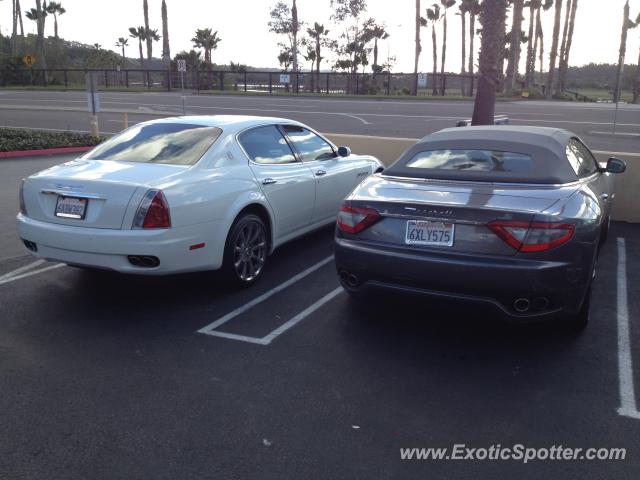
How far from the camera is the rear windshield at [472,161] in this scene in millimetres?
4844

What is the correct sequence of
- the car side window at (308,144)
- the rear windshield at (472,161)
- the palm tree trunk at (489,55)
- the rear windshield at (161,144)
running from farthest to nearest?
the palm tree trunk at (489,55) < the car side window at (308,144) < the rear windshield at (161,144) < the rear windshield at (472,161)

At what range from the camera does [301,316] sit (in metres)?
4.91

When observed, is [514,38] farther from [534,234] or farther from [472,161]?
[534,234]

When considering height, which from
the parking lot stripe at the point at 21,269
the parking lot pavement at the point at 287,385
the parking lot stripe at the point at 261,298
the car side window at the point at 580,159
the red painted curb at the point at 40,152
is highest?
the car side window at the point at 580,159

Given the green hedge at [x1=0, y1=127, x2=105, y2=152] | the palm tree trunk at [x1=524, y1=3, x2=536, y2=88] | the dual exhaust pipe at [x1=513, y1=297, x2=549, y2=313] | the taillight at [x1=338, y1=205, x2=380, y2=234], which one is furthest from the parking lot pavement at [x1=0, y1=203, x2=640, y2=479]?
the palm tree trunk at [x1=524, y1=3, x2=536, y2=88]

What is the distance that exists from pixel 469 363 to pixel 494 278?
640 mm

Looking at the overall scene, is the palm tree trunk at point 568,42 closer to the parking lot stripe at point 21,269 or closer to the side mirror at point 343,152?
the side mirror at point 343,152

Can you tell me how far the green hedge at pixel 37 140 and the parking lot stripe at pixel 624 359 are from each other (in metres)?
12.1

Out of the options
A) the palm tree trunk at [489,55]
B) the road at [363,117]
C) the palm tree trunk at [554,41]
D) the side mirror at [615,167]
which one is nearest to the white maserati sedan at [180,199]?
the side mirror at [615,167]

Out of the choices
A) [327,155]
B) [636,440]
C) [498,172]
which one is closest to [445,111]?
[327,155]

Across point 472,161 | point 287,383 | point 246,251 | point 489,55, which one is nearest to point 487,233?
point 472,161

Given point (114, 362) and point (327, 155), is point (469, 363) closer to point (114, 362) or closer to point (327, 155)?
point (114, 362)

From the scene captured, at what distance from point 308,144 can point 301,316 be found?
2425mm

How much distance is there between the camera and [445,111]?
29.8 m
